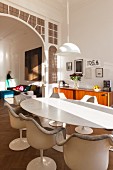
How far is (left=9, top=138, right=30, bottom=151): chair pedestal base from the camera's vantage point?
112 inches

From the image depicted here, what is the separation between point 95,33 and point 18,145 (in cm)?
467

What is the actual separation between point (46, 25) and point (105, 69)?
3.08 metres

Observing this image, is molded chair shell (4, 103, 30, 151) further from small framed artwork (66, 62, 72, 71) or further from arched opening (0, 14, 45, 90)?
arched opening (0, 14, 45, 90)

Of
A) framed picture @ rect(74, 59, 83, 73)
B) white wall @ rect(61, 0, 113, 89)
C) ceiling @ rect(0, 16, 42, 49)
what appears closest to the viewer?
white wall @ rect(61, 0, 113, 89)

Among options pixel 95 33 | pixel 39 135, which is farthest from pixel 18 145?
pixel 95 33

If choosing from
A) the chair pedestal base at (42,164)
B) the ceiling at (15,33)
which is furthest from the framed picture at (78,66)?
the chair pedestal base at (42,164)

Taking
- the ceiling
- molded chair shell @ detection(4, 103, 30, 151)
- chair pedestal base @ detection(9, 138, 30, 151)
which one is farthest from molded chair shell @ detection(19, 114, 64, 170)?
the ceiling

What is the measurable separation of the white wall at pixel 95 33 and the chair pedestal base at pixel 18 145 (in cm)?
364

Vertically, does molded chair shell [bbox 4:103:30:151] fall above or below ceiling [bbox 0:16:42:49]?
below

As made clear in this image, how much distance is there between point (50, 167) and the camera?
2289 millimetres

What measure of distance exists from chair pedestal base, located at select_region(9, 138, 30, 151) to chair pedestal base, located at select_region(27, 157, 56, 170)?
1.69 feet

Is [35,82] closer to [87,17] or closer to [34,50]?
[34,50]

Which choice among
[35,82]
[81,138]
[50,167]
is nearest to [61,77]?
[35,82]

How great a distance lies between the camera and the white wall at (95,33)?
17.3 ft
